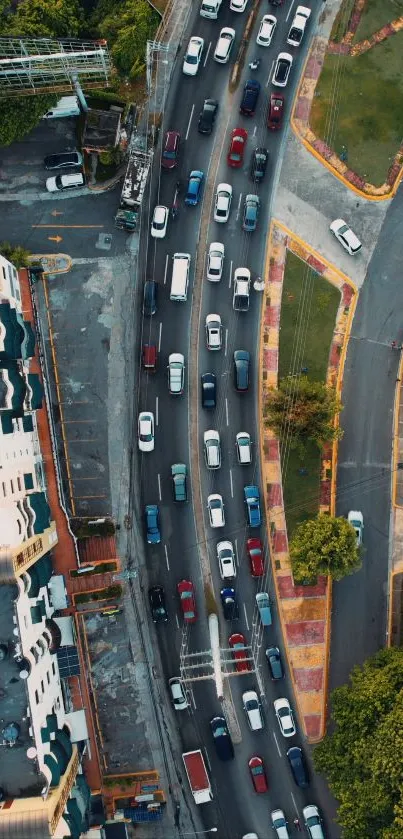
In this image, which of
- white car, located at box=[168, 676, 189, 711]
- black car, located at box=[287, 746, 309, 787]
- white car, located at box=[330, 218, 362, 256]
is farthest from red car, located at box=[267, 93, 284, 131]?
black car, located at box=[287, 746, 309, 787]

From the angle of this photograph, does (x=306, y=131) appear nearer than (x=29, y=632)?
No

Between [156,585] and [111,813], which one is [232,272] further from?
[111,813]

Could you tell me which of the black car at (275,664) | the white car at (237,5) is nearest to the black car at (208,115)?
the white car at (237,5)

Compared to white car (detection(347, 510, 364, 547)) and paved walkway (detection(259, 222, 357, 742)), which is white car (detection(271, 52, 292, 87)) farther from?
white car (detection(347, 510, 364, 547))

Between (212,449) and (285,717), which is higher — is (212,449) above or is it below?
above

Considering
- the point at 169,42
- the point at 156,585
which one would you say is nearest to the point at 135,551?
the point at 156,585

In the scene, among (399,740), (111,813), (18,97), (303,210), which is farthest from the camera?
(303,210)

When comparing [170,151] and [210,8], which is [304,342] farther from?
[210,8]

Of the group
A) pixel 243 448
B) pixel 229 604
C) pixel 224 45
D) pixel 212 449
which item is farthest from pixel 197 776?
pixel 224 45

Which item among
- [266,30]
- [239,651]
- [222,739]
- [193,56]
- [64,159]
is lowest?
[222,739]
